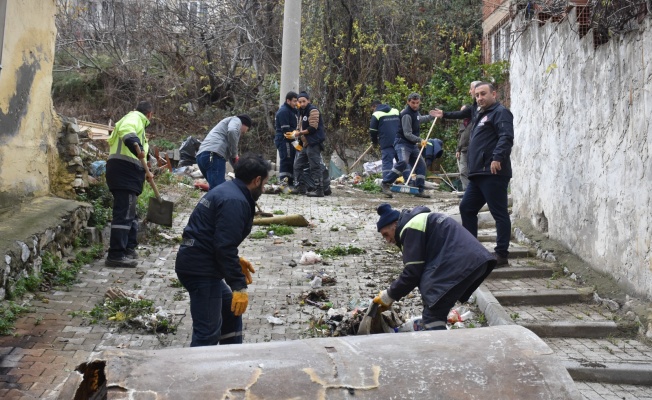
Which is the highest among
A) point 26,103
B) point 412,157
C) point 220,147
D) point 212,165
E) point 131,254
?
point 26,103

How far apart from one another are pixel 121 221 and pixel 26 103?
1664mm

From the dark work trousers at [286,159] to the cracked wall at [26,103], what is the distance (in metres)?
5.69

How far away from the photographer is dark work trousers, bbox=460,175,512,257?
7.92 metres

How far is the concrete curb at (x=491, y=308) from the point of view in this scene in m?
6.54

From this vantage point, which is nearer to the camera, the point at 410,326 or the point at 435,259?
the point at 435,259

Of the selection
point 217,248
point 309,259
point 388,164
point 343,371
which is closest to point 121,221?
point 309,259

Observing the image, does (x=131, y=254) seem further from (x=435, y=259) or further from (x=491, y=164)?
(x=435, y=259)

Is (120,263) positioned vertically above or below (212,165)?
below

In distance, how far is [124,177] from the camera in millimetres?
8617

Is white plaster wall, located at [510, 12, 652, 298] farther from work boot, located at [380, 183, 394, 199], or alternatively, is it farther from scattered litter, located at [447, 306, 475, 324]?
work boot, located at [380, 183, 394, 199]

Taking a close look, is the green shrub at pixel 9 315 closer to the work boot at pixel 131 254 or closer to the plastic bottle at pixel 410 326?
the work boot at pixel 131 254

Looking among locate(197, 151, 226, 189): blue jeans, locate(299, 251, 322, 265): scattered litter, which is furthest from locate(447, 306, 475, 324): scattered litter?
locate(197, 151, 226, 189): blue jeans

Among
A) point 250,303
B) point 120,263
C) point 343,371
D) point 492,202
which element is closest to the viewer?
point 343,371

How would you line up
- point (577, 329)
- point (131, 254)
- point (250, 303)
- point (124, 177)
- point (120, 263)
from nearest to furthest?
point (577, 329)
point (250, 303)
point (124, 177)
point (120, 263)
point (131, 254)
